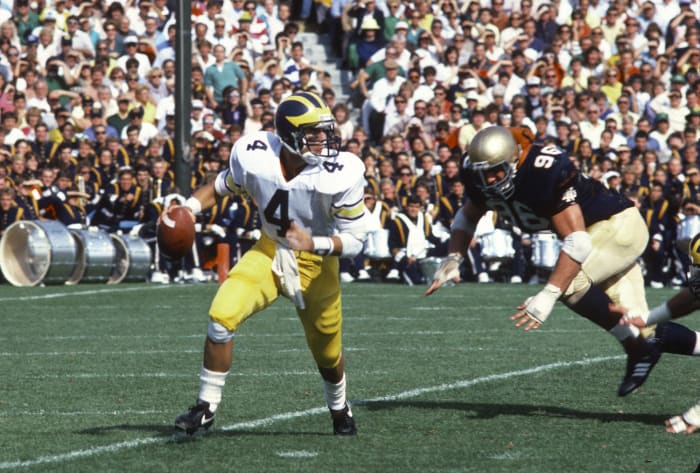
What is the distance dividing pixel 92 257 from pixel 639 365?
9.99 metres

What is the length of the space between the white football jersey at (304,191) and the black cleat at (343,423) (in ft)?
2.63

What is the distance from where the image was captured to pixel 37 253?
50.3 ft

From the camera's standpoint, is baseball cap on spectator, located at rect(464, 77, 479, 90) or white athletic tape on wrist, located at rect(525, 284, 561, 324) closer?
white athletic tape on wrist, located at rect(525, 284, 561, 324)

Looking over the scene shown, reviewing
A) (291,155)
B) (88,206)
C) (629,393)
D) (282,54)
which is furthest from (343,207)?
(282,54)

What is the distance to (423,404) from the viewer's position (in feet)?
23.2

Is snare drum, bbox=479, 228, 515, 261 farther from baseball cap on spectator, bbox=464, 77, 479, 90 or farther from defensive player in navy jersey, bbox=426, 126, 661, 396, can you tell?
defensive player in navy jersey, bbox=426, 126, 661, 396

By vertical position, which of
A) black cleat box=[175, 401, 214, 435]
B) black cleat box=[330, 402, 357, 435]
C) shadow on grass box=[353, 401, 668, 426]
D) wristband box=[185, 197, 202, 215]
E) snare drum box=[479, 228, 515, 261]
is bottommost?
snare drum box=[479, 228, 515, 261]

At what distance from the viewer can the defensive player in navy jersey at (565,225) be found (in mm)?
6320

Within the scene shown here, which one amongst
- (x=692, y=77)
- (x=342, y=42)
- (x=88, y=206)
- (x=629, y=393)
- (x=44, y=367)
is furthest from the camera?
(x=342, y=42)

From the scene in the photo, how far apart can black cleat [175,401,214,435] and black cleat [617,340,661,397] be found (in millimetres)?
2152

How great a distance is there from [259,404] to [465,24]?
14.5 m

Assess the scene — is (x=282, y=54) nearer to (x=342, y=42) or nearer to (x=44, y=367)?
(x=342, y=42)

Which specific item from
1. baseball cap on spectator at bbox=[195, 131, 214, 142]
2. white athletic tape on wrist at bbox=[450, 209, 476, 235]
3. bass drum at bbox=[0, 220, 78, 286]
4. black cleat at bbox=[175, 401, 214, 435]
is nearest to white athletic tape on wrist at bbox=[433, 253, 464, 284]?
white athletic tape on wrist at bbox=[450, 209, 476, 235]

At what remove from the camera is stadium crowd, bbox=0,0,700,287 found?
17.2 meters
